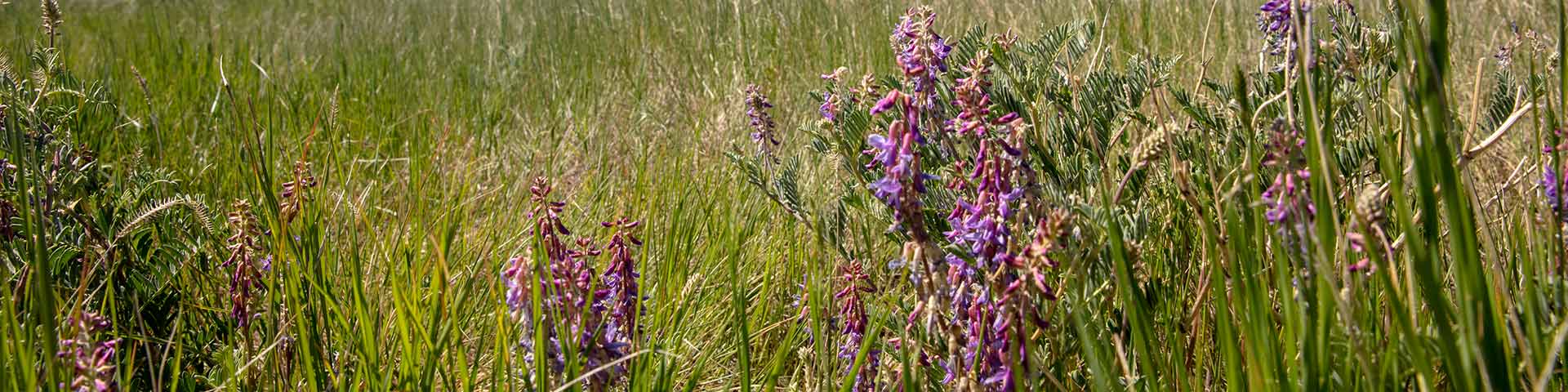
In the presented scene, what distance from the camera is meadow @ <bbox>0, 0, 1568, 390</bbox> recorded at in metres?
0.96

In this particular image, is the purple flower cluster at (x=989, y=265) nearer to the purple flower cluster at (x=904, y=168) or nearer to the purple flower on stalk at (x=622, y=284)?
the purple flower cluster at (x=904, y=168)

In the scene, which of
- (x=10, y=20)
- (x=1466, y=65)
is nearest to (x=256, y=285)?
(x=1466, y=65)

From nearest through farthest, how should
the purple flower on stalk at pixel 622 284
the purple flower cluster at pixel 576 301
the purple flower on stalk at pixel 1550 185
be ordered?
the purple flower on stalk at pixel 1550 185
the purple flower cluster at pixel 576 301
the purple flower on stalk at pixel 622 284

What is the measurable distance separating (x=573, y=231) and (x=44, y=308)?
1628 mm

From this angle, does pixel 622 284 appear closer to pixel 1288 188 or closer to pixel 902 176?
pixel 902 176

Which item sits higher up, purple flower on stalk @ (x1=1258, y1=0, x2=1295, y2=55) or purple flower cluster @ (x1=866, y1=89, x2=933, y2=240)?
purple flower on stalk @ (x1=1258, y1=0, x2=1295, y2=55)

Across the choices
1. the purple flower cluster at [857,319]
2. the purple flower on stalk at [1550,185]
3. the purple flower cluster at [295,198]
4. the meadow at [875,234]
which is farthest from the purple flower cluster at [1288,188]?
the purple flower cluster at [295,198]

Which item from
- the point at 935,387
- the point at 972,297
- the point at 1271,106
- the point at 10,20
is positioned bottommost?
the point at 935,387

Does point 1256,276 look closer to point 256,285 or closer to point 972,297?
point 972,297

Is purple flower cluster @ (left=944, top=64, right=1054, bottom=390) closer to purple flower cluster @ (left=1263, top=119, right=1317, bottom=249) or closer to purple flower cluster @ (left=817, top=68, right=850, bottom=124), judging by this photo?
purple flower cluster @ (left=1263, top=119, right=1317, bottom=249)

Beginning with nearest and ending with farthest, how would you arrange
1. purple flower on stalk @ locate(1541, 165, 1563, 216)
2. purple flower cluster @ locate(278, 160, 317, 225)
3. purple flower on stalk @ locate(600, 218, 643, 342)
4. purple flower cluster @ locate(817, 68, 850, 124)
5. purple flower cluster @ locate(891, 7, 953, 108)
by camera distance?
purple flower on stalk @ locate(1541, 165, 1563, 216) < purple flower cluster @ locate(891, 7, 953, 108) < purple flower on stalk @ locate(600, 218, 643, 342) < purple flower cluster @ locate(278, 160, 317, 225) < purple flower cluster @ locate(817, 68, 850, 124)

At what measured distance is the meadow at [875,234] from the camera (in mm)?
956

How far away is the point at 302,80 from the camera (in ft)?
14.8

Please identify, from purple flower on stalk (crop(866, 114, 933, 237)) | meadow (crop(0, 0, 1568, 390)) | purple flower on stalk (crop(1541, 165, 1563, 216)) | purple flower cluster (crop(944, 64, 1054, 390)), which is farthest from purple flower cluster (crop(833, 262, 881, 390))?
purple flower on stalk (crop(1541, 165, 1563, 216))
